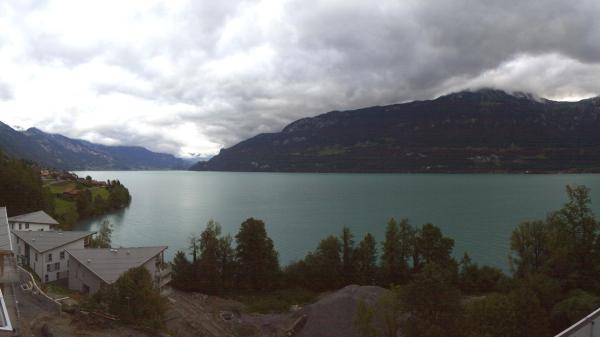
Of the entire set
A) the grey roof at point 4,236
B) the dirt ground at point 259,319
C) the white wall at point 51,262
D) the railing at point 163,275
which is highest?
the grey roof at point 4,236

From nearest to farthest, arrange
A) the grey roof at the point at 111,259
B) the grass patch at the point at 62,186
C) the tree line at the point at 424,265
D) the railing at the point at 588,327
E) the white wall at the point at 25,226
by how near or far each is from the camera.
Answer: the railing at the point at 588,327 < the grey roof at the point at 111,259 < the tree line at the point at 424,265 < the white wall at the point at 25,226 < the grass patch at the point at 62,186

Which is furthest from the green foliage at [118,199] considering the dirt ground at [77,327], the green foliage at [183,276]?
the dirt ground at [77,327]

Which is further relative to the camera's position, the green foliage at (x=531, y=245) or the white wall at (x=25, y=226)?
the white wall at (x=25, y=226)

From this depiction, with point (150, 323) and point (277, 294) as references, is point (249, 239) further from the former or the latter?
point (150, 323)

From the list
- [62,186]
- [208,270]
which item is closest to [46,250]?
[208,270]

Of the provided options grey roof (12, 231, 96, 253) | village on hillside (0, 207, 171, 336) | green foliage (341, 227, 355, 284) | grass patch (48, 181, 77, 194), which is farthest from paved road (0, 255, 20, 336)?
grass patch (48, 181, 77, 194)

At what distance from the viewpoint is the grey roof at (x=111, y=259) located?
32.4m

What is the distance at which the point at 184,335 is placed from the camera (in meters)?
30.1

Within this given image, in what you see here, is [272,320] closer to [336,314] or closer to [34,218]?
[336,314]

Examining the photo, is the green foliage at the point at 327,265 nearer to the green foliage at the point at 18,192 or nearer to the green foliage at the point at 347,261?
the green foliage at the point at 347,261

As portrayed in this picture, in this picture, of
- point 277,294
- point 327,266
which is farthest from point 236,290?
point 327,266

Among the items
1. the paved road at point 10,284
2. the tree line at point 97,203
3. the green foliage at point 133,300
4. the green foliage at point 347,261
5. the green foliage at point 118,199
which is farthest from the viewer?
the green foliage at point 118,199

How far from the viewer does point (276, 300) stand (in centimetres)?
4119

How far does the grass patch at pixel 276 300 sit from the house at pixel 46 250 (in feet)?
58.2
